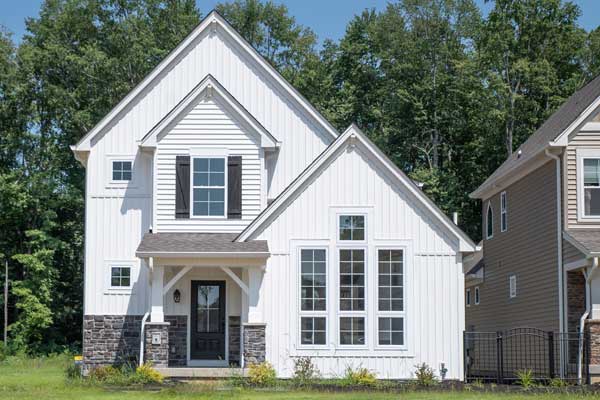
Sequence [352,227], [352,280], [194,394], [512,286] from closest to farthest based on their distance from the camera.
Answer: [194,394] < [352,280] < [352,227] < [512,286]

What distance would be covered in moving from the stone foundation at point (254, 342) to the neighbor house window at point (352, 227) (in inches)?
121

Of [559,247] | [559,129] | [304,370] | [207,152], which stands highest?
[559,129]

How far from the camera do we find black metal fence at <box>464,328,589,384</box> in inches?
962

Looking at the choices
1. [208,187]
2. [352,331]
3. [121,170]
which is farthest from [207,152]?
[352,331]

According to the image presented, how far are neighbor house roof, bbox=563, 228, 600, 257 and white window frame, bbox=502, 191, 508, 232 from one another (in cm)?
636

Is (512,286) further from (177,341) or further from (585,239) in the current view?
(177,341)

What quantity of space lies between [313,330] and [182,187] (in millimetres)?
5378

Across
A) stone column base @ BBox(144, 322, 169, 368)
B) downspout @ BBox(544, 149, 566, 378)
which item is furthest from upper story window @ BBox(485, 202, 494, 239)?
stone column base @ BBox(144, 322, 169, 368)

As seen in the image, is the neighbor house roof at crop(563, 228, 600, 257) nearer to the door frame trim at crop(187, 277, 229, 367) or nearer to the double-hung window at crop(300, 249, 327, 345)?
the double-hung window at crop(300, 249, 327, 345)

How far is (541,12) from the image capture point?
44.7 metres

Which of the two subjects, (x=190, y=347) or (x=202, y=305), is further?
(x=202, y=305)

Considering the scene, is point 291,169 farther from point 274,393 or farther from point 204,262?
point 274,393

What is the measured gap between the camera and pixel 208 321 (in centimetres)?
2669

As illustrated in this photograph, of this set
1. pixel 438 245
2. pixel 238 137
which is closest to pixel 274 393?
pixel 438 245
